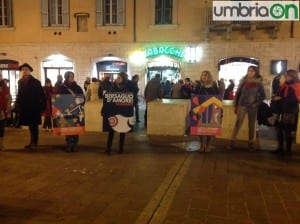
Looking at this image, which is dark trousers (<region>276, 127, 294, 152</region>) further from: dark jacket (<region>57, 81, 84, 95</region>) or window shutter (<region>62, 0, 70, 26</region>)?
window shutter (<region>62, 0, 70, 26</region>)

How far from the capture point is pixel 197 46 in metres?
17.3

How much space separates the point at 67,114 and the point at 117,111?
0.98m

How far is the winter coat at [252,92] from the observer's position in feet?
24.9

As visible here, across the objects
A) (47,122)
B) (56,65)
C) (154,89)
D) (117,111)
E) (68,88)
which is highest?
(56,65)

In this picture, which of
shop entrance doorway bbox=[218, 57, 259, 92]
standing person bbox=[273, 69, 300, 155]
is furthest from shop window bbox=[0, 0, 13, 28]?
standing person bbox=[273, 69, 300, 155]

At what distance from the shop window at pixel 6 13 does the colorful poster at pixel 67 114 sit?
1310cm

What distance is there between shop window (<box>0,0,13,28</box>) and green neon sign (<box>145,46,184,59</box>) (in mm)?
6913

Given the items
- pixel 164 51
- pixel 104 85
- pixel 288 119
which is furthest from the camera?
→ pixel 164 51

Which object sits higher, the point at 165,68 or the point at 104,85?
the point at 165,68

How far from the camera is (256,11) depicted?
54.0ft

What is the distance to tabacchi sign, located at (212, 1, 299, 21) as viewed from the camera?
1620cm

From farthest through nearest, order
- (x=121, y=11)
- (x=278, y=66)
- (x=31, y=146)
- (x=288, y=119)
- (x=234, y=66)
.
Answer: (x=121, y=11) < (x=234, y=66) < (x=278, y=66) < (x=31, y=146) < (x=288, y=119)

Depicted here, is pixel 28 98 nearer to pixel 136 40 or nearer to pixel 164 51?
pixel 164 51

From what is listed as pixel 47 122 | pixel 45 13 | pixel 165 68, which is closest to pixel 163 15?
pixel 165 68
